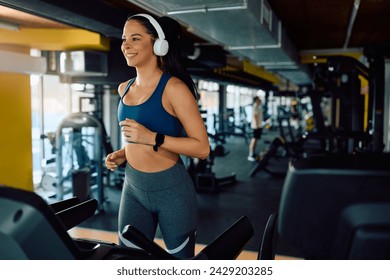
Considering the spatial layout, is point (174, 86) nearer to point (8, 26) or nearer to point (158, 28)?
point (158, 28)

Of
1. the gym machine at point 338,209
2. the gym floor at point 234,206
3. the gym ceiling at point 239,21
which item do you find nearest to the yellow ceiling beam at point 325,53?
the gym ceiling at point 239,21

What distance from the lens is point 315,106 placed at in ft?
15.6

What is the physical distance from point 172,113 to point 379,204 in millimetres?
627

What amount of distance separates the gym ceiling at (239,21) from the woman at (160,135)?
85 cm

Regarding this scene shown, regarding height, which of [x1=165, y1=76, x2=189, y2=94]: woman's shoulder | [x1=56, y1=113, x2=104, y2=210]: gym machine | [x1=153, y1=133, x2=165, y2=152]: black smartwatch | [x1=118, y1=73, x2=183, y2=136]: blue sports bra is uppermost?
[x1=165, y1=76, x2=189, y2=94]: woman's shoulder

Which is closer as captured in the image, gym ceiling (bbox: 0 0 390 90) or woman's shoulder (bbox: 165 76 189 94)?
woman's shoulder (bbox: 165 76 189 94)

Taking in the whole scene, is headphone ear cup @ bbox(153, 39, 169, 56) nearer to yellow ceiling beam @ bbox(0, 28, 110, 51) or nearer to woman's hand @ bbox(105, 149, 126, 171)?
woman's hand @ bbox(105, 149, 126, 171)

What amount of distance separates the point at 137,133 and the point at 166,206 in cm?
22

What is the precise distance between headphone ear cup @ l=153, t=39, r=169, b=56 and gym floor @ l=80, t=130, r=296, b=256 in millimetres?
1614

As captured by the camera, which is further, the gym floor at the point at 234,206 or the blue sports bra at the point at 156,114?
the gym floor at the point at 234,206

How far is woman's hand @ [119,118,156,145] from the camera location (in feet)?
3.22

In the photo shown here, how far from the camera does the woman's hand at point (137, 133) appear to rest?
38.7 inches

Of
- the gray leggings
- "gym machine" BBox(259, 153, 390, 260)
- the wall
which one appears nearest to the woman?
the gray leggings

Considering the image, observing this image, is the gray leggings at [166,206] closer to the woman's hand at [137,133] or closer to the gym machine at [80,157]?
the woman's hand at [137,133]
